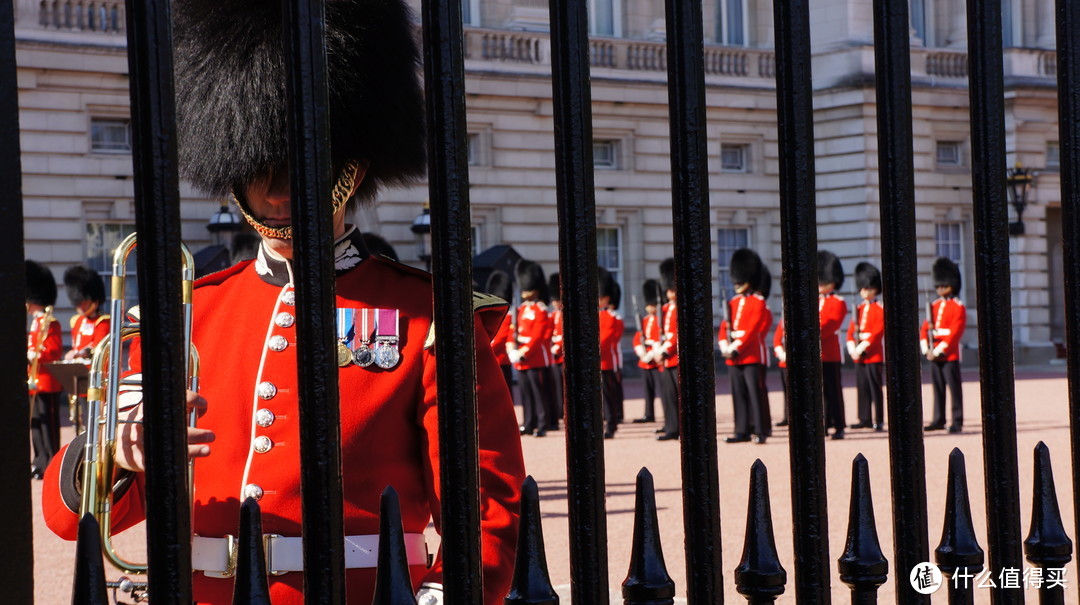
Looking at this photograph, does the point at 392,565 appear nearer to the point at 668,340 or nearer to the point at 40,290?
the point at 40,290

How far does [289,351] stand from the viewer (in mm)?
1981

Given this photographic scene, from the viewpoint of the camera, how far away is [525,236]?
1981 centimetres

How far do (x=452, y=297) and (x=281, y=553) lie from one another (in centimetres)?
81

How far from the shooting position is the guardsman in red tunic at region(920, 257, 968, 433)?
12041 mm

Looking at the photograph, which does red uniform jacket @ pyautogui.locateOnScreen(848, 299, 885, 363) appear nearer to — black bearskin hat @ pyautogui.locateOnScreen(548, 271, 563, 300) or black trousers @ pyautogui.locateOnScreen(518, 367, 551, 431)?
black trousers @ pyautogui.locateOnScreen(518, 367, 551, 431)

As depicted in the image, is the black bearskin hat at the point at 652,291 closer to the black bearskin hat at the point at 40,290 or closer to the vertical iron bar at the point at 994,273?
the black bearskin hat at the point at 40,290

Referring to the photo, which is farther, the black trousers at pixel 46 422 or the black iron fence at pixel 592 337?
the black trousers at pixel 46 422

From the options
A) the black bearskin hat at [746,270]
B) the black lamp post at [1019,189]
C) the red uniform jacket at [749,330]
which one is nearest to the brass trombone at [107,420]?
the red uniform jacket at [749,330]

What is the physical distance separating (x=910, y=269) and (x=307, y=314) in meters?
0.72

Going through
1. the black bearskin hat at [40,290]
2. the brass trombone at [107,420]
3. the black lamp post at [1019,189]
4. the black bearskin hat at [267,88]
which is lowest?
the brass trombone at [107,420]

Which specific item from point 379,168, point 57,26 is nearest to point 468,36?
point 57,26

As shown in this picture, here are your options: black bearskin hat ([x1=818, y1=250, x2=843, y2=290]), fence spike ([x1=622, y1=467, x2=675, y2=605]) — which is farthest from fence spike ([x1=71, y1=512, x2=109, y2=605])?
black bearskin hat ([x1=818, y1=250, x2=843, y2=290])

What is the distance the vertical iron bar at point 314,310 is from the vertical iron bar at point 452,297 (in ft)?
0.36

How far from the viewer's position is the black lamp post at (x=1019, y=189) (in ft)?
68.5
